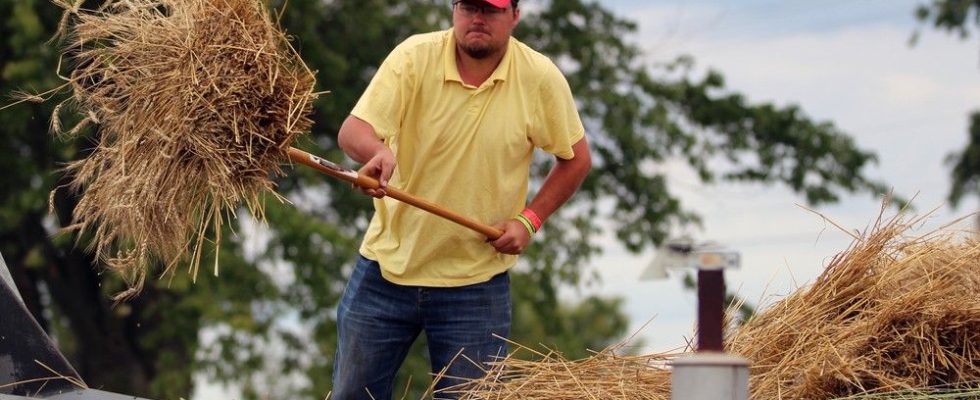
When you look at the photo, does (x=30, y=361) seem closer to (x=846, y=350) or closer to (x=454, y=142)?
(x=454, y=142)

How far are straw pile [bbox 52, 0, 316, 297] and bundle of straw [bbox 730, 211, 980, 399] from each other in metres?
1.44

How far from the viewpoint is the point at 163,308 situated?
1401 centimetres

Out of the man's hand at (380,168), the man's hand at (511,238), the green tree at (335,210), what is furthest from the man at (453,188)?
the green tree at (335,210)

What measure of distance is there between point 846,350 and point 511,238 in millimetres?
1067

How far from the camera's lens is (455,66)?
15.2 feet

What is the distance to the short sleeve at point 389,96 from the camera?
14.8 ft

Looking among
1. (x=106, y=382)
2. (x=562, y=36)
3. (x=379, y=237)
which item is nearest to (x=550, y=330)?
(x=562, y=36)

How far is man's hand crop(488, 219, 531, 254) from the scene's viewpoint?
464 centimetres

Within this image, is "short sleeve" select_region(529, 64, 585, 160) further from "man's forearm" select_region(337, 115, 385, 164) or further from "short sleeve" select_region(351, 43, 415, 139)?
"man's forearm" select_region(337, 115, 385, 164)

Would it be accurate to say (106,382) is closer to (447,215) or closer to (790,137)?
(790,137)

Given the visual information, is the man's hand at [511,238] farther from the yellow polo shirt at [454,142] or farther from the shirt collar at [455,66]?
the shirt collar at [455,66]

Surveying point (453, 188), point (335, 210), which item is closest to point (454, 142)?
point (453, 188)

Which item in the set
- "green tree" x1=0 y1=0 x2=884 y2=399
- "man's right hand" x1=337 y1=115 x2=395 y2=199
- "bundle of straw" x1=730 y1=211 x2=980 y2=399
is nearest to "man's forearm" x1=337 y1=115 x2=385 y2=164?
"man's right hand" x1=337 y1=115 x2=395 y2=199

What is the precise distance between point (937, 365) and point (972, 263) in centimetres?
60
